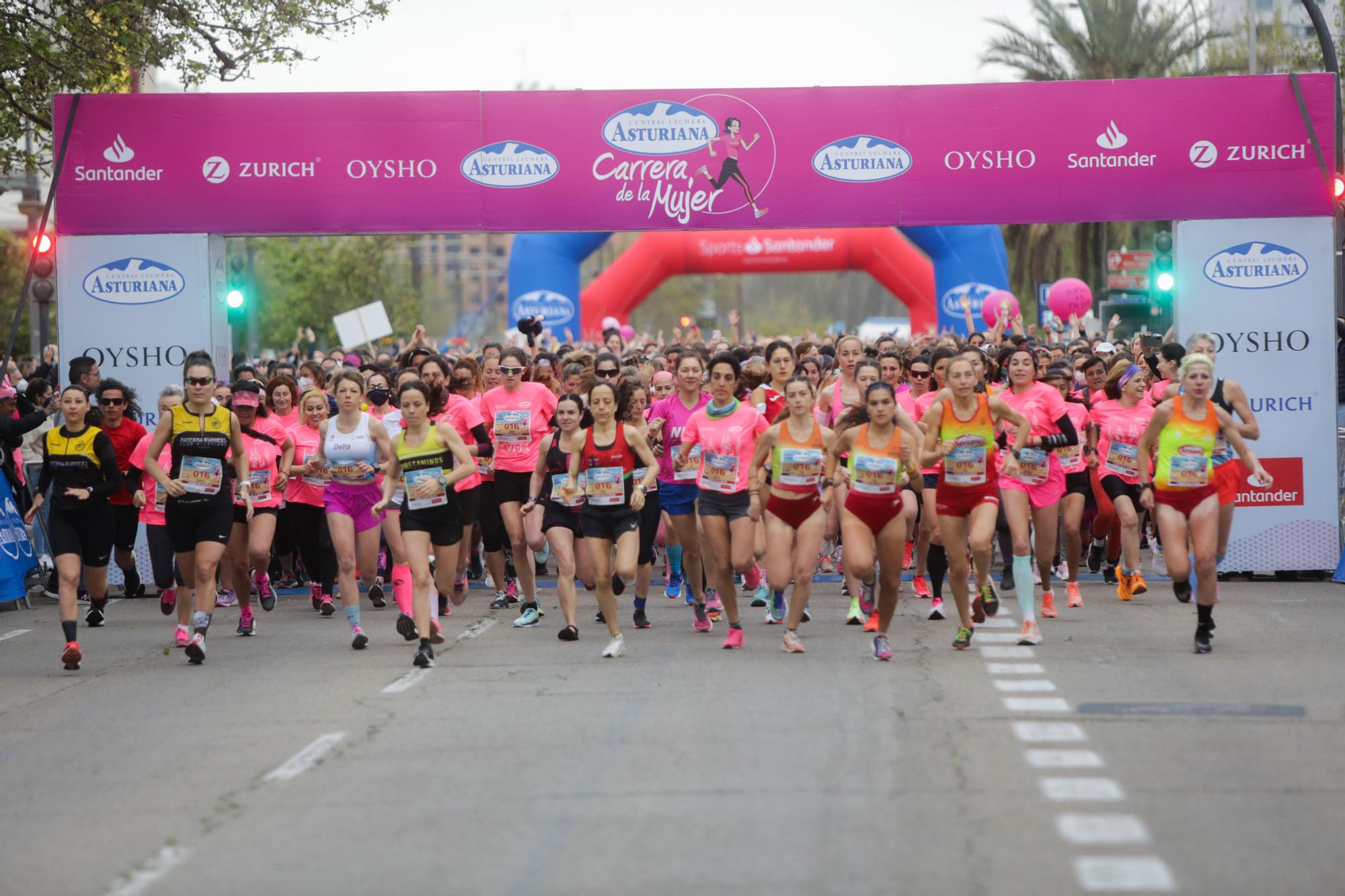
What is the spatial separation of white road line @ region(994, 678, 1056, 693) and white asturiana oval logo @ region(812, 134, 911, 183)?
7.55 meters

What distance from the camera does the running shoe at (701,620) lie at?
42.7 feet

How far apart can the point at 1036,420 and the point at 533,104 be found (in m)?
6.10

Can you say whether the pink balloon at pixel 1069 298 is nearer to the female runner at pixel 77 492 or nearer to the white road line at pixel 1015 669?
the white road line at pixel 1015 669

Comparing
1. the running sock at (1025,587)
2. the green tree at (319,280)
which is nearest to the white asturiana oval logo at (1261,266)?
the running sock at (1025,587)

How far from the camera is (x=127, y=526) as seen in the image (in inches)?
613

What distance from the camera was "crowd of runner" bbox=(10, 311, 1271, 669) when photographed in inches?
452

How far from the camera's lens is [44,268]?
55.4 feet

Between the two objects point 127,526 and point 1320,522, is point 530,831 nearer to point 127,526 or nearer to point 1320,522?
point 127,526

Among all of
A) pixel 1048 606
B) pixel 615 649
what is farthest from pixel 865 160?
pixel 615 649

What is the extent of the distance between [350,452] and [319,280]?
5502cm

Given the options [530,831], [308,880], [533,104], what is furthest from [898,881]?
[533,104]

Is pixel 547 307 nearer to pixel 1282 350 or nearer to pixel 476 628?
pixel 1282 350

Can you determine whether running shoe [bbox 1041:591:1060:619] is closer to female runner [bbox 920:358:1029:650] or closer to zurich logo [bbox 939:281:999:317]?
female runner [bbox 920:358:1029:650]

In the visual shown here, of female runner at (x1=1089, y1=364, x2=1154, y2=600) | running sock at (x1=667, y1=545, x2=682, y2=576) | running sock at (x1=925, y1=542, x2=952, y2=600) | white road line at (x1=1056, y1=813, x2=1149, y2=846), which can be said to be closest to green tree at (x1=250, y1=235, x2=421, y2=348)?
running sock at (x1=667, y1=545, x2=682, y2=576)
